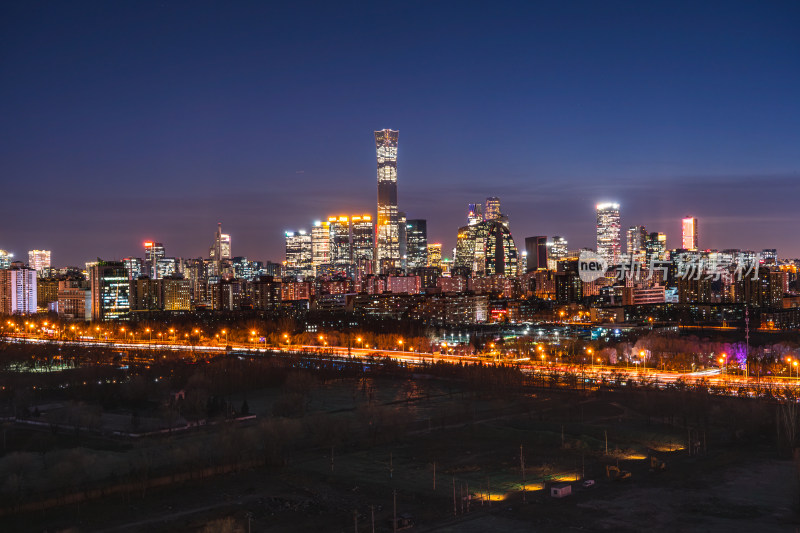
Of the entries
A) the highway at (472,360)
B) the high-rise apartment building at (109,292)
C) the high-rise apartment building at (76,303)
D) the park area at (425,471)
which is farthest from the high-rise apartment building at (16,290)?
the park area at (425,471)

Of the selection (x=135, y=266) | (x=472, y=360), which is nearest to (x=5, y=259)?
(x=135, y=266)

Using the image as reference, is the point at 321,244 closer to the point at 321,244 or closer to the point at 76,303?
the point at 321,244

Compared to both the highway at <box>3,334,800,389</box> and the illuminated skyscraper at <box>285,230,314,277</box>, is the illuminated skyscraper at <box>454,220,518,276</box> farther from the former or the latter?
the highway at <box>3,334,800,389</box>

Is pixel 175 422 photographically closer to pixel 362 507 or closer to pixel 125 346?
pixel 362 507

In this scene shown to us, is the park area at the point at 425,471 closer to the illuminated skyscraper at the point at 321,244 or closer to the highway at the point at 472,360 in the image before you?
the highway at the point at 472,360

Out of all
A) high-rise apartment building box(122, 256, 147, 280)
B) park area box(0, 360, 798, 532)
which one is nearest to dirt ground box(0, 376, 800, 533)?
park area box(0, 360, 798, 532)
